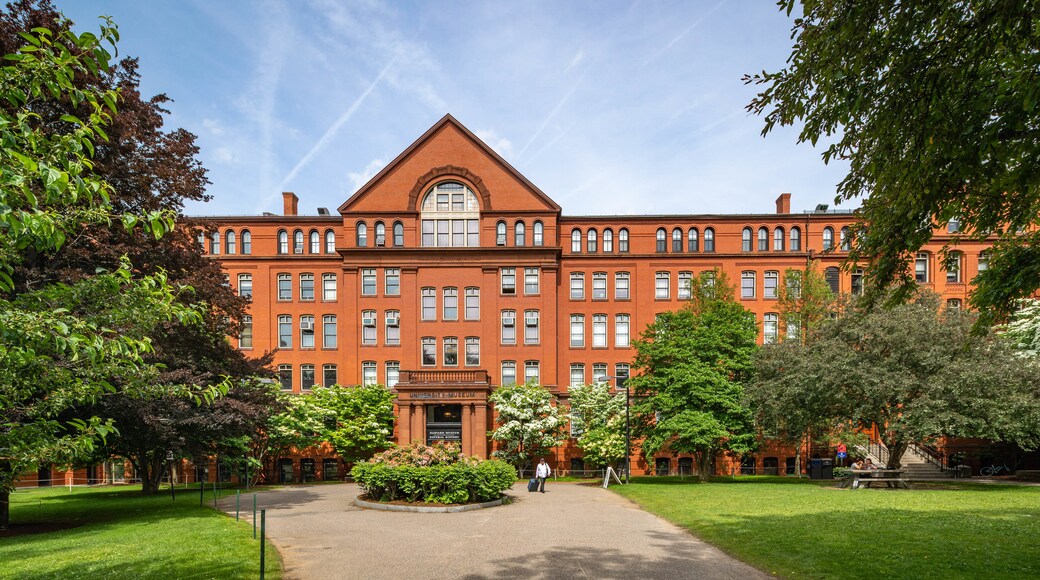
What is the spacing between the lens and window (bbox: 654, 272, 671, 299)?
44.1 m

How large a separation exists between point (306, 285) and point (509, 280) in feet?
49.7

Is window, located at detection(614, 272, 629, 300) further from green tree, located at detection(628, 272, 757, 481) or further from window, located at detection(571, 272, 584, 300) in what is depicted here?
green tree, located at detection(628, 272, 757, 481)

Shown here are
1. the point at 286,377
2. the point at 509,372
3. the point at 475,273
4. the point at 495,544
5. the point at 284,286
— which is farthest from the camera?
the point at 284,286

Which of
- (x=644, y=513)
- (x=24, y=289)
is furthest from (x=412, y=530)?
(x=24, y=289)

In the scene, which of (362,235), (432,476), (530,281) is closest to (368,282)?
(362,235)

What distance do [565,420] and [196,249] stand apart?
24.0 metres

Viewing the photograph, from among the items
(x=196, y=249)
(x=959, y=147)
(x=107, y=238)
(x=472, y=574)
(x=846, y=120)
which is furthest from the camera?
(x=196, y=249)

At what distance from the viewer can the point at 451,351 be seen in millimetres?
41406

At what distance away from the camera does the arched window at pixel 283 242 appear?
4419 cm

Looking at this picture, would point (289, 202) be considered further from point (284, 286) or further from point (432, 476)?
point (432, 476)

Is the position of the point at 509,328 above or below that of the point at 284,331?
above

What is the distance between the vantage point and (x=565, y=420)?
126 feet

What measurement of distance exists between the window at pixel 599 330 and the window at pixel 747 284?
10.5 metres

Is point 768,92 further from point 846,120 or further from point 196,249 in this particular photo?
point 196,249
